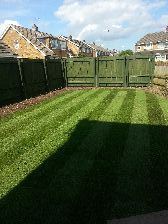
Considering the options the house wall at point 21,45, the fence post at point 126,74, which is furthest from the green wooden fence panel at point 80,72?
the house wall at point 21,45

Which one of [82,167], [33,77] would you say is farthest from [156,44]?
[82,167]

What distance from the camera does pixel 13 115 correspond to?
11039 mm

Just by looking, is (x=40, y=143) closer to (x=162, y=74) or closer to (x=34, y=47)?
(x=162, y=74)

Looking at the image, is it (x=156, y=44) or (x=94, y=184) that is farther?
(x=156, y=44)

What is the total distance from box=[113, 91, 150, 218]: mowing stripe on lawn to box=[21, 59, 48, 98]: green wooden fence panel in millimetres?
7792

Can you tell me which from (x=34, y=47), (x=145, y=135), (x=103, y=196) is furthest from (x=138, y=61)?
(x=34, y=47)

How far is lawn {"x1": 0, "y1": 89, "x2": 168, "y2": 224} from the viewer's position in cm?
426

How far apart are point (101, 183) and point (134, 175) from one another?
0.69 m

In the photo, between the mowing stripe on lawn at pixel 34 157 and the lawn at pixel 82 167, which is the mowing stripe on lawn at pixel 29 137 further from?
the mowing stripe on lawn at pixel 34 157

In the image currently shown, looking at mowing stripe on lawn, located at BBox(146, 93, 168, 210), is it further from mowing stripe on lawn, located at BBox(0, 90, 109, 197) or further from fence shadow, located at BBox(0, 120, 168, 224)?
mowing stripe on lawn, located at BBox(0, 90, 109, 197)

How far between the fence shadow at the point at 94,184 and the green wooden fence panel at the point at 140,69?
43.6 feet

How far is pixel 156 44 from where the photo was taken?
242 ft

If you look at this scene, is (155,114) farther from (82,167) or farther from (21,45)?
(21,45)

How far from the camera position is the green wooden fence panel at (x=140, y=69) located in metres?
20.2
